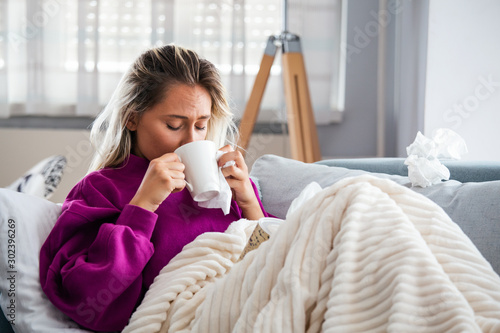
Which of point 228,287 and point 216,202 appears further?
point 216,202

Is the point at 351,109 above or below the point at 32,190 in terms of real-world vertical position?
above

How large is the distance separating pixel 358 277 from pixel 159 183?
0.52 metres

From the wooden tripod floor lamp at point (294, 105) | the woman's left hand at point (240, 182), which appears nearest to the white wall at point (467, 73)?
the wooden tripod floor lamp at point (294, 105)

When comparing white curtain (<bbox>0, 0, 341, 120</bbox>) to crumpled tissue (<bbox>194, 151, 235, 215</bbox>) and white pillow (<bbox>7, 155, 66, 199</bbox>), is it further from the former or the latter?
crumpled tissue (<bbox>194, 151, 235, 215</bbox>)

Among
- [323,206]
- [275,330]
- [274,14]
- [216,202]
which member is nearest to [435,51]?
[274,14]

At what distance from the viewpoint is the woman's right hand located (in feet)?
3.75

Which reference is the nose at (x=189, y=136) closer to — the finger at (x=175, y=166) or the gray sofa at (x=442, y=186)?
the finger at (x=175, y=166)

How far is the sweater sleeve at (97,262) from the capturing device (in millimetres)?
1049

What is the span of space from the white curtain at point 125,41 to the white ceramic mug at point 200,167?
80.3 inches

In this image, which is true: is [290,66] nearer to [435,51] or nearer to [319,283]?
[435,51]

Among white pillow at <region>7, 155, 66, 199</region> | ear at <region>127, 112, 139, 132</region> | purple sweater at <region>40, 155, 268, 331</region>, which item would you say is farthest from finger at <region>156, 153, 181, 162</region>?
white pillow at <region>7, 155, 66, 199</region>

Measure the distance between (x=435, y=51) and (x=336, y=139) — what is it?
0.85 m

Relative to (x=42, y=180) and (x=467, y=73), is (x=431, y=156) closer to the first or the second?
(x=467, y=73)

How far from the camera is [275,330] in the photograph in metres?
0.75
